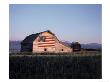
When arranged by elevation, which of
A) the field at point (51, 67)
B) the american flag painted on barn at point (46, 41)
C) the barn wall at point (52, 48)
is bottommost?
the field at point (51, 67)

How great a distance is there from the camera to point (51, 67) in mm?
5219

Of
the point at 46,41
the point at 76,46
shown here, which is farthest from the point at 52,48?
the point at 76,46

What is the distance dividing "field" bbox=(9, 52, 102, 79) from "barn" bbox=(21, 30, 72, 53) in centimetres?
5

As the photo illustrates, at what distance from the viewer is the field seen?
17.1 ft

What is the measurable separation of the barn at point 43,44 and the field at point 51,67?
0.16 feet

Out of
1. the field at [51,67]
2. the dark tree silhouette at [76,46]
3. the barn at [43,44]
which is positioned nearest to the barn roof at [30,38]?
the barn at [43,44]

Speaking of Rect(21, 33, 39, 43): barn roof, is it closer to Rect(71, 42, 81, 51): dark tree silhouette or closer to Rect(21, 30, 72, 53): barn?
Rect(21, 30, 72, 53): barn

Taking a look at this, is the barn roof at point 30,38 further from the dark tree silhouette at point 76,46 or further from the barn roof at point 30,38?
the dark tree silhouette at point 76,46

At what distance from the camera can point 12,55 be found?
205 inches

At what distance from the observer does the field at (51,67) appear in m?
5.21

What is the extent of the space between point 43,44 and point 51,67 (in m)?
0.23

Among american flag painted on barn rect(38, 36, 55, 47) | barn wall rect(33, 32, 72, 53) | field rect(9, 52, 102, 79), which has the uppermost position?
american flag painted on barn rect(38, 36, 55, 47)

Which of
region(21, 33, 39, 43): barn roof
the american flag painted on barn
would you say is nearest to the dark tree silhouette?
the american flag painted on barn

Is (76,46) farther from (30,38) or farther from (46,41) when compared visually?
(30,38)
